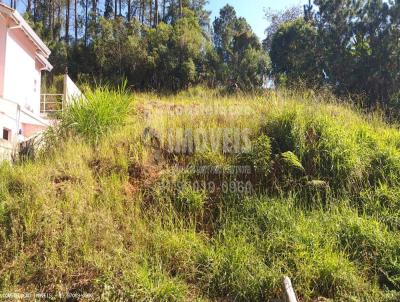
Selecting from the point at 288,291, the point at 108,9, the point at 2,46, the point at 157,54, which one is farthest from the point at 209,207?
the point at 108,9

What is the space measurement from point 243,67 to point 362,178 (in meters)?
19.4

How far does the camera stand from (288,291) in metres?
3.62

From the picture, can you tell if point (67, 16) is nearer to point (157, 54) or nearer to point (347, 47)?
point (157, 54)

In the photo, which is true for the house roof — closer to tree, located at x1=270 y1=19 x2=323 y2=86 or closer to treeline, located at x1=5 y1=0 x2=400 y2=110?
treeline, located at x1=5 y1=0 x2=400 y2=110

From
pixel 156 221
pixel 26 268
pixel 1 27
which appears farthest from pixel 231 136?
pixel 1 27

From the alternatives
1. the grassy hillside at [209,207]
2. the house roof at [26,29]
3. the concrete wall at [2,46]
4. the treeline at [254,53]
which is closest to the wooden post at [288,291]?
the grassy hillside at [209,207]

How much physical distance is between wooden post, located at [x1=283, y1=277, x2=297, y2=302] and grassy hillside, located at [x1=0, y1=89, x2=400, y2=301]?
192 mm

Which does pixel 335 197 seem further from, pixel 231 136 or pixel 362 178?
pixel 231 136

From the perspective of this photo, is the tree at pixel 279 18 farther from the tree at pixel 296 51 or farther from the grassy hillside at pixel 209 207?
the grassy hillside at pixel 209 207

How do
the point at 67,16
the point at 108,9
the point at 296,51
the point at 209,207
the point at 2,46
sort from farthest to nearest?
the point at 108,9
the point at 67,16
the point at 296,51
the point at 2,46
the point at 209,207

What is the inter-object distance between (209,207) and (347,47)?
20997mm

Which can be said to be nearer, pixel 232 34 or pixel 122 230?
pixel 122 230

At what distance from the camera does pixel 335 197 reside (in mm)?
5367

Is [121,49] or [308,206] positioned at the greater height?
[121,49]
